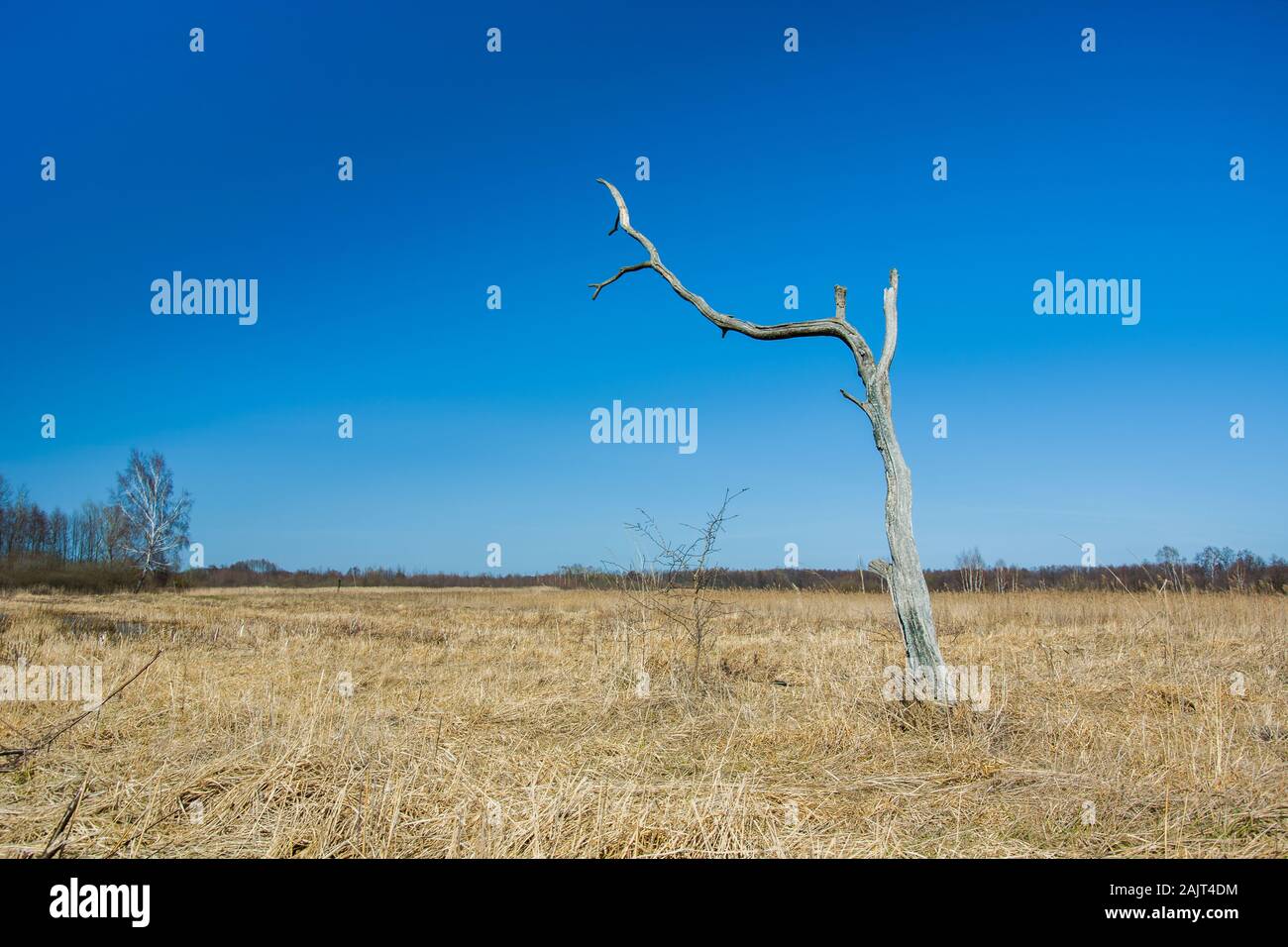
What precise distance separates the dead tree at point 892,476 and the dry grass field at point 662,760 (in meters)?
0.56

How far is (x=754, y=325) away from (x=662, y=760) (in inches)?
162

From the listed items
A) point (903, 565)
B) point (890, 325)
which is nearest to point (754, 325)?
point (890, 325)

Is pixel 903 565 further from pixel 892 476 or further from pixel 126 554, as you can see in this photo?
pixel 126 554

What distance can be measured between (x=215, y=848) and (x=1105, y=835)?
455 centimetres

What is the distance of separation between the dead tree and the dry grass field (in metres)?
0.56

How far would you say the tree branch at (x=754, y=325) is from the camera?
22.1ft

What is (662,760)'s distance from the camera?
213 inches

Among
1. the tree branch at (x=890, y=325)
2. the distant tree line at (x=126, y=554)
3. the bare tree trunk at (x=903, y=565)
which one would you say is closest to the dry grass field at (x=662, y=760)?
the bare tree trunk at (x=903, y=565)

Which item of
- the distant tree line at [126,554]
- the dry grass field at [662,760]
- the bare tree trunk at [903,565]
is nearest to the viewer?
the dry grass field at [662,760]

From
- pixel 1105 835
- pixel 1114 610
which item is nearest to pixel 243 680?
pixel 1105 835

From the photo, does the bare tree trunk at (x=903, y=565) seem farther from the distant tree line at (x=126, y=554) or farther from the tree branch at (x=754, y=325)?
the distant tree line at (x=126, y=554)

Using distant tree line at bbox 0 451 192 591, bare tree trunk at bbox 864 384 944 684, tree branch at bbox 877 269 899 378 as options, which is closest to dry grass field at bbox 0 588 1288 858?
bare tree trunk at bbox 864 384 944 684

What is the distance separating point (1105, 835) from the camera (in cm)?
383
